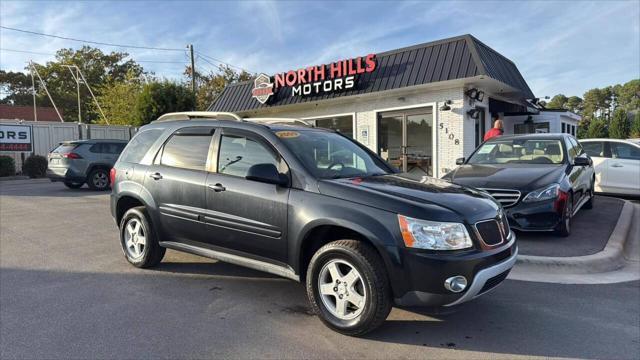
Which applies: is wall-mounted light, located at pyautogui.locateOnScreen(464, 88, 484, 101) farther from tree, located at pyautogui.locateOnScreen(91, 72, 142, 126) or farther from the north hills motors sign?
tree, located at pyautogui.locateOnScreen(91, 72, 142, 126)

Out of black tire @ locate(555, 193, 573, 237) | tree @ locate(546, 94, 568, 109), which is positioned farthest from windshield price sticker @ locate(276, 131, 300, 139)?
tree @ locate(546, 94, 568, 109)

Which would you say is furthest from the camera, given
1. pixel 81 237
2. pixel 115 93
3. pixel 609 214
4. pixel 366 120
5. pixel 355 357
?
pixel 115 93

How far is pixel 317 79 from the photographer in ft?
48.0

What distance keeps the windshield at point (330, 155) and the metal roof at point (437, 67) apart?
743 cm

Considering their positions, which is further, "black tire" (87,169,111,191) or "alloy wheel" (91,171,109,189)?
"alloy wheel" (91,171,109,189)

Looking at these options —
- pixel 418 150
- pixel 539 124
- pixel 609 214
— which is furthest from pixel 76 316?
pixel 539 124

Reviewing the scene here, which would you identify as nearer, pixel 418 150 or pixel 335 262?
pixel 335 262

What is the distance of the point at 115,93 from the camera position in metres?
37.7

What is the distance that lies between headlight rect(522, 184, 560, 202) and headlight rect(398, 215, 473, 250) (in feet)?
11.0

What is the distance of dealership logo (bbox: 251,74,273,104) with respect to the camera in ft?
53.0

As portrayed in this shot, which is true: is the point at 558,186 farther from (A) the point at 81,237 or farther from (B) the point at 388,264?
(A) the point at 81,237

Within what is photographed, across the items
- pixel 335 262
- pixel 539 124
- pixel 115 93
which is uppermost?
pixel 115 93

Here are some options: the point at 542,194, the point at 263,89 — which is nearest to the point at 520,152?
the point at 542,194

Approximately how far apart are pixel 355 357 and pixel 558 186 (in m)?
4.43
